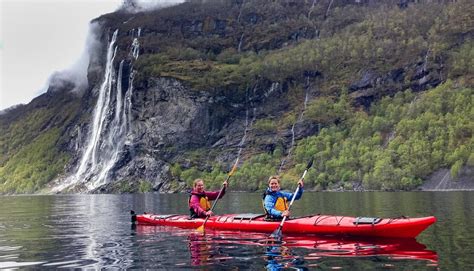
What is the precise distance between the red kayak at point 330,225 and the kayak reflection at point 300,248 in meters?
0.35

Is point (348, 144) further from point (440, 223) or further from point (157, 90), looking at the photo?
point (440, 223)

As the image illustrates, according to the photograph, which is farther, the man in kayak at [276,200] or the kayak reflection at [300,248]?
the man in kayak at [276,200]

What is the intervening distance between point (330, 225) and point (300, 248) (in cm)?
396

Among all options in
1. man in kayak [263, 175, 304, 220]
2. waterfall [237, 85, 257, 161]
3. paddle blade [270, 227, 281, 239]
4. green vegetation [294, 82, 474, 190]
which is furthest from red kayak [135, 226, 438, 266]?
waterfall [237, 85, 257, 161]

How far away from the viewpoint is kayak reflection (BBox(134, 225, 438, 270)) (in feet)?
67.1

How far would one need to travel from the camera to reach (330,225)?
26.9 m

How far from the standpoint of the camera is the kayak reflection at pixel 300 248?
20.5 m

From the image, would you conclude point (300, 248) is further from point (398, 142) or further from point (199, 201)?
point (398, 142)

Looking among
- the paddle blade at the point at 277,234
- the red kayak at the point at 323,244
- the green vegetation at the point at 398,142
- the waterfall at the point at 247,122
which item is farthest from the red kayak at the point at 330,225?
the waterfall at the point at 247,122

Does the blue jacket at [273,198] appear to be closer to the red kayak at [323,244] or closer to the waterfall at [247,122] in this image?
the red kayak at [323,244]

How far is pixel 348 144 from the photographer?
16175 cm

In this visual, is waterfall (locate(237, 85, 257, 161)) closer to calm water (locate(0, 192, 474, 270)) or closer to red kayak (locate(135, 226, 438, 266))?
calm water (locate(0, 192, 474, 270))

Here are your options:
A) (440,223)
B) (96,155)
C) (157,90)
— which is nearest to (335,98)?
(157,90)

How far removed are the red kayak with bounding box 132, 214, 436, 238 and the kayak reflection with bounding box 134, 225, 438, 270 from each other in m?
0.35
